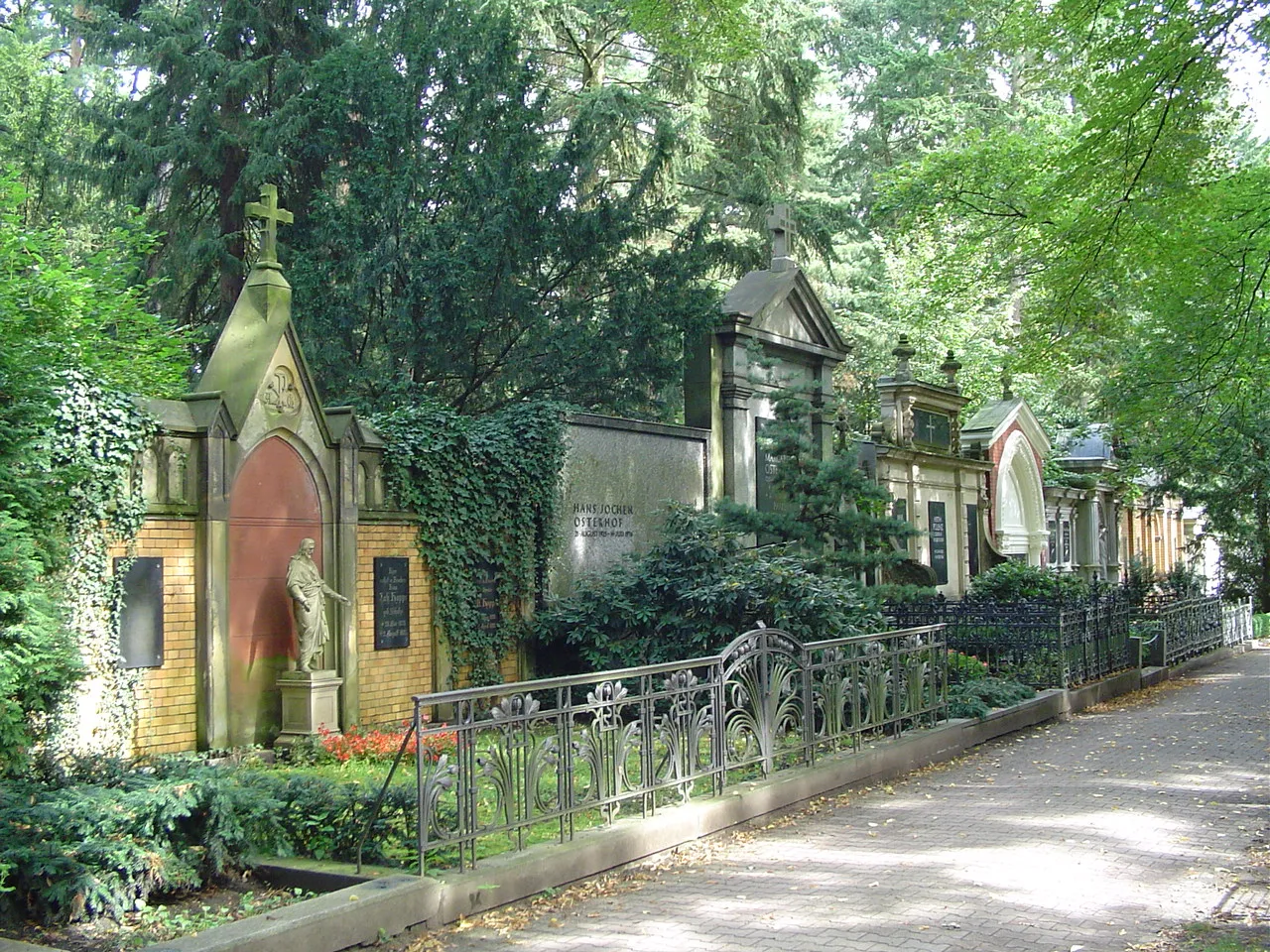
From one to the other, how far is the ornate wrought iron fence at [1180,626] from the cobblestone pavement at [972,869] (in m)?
8.19

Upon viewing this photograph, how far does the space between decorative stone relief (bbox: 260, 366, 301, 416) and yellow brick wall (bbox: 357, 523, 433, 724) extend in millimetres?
1401

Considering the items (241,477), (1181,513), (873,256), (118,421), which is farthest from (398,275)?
(1181,513)

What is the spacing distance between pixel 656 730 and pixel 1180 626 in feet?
49.0

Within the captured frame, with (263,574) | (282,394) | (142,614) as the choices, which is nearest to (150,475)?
(142,614)

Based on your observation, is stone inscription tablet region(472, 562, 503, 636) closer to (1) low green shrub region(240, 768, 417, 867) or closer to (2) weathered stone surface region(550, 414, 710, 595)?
(2) weathered stone surface region(550, 414, 710, 595)

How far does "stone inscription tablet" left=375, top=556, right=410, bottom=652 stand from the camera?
11.8m

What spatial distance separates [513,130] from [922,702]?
963 cm

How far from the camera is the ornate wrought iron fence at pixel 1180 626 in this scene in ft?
64.0

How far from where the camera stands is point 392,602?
1195 cm

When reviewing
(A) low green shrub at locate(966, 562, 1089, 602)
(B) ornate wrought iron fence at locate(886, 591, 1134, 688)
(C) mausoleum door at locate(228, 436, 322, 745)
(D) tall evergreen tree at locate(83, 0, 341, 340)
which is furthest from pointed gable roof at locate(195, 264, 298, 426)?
(A) low green shrub at locate(966, 562, 1089, 602)

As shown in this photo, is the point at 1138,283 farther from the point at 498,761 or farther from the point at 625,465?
the point at 498,761

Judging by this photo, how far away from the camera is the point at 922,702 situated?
38.3 feet

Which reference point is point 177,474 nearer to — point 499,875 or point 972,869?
point 499,875

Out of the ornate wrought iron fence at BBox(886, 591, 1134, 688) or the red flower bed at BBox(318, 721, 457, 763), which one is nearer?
the red flower bed at BBox(318, 721, 457, 763)
